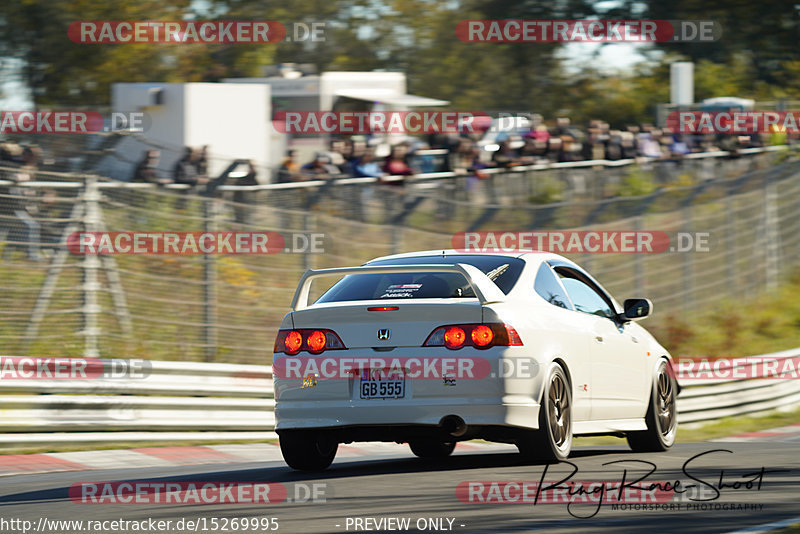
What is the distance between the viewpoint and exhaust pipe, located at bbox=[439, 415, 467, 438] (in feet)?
28.7

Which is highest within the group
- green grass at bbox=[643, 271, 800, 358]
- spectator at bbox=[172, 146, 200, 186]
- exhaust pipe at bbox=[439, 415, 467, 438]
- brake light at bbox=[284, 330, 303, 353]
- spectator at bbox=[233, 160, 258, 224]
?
spectator at bbox=[172, 146, 200, 186]

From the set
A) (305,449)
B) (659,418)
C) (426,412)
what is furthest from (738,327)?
(426,412)

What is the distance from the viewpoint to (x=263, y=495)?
806 centimetres

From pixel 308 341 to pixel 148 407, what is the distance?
14.3ft

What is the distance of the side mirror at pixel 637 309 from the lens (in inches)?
418

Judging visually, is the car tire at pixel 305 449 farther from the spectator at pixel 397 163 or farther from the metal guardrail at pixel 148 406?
the spectator at pixel 397 163

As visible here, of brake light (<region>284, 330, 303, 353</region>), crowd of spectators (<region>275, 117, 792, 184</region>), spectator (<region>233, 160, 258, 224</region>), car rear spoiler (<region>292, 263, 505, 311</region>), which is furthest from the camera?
crowd of spectators (<region>275, 117, 792, 184</region>)

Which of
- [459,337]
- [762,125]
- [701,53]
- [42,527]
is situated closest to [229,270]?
[459,337]

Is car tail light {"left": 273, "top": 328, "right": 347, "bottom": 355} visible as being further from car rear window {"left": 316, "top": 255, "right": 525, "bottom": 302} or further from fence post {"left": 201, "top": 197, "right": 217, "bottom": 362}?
fence post {"left": 201, "top": 197, "right": 217, "bottom": 362}

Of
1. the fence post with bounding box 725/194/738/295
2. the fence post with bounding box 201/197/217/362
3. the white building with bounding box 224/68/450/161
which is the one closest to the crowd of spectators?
the fence post with bounding box 725/194/738/295

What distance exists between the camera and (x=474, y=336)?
8.75 m

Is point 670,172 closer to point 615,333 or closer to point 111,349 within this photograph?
point 111,349

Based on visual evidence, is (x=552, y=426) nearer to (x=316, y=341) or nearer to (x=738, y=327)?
(x=316, y=341)

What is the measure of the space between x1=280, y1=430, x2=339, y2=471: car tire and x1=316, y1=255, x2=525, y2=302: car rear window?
944 millimetres
